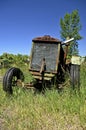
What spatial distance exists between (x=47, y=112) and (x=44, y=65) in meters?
2.18

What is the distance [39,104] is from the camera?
4.86 metres

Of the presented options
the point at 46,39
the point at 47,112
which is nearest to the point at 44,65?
the point at 46,39

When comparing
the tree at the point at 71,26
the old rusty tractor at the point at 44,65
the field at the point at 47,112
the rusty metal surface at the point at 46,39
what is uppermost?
the tree at the point at 71,26

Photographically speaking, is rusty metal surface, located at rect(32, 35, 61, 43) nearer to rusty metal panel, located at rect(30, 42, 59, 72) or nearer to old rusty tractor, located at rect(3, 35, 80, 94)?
old rusty tractor, located at rect(3, 35, 80, 94)

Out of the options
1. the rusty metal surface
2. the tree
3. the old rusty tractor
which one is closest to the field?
the old rusty tractor

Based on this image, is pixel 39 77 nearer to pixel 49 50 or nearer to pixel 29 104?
pixel 49 50

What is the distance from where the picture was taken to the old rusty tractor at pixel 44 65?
20.8 feet

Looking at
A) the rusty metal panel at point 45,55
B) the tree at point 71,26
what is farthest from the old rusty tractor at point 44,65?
the tree at point 71,26

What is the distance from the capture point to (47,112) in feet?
14.6

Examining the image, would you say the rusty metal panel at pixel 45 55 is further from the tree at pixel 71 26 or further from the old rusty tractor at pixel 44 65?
the tree at pixel 71 26

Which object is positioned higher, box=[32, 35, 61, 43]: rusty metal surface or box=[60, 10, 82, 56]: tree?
box=[60, 10, 82, 56]: tree

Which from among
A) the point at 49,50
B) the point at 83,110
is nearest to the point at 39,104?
the point at 83,110

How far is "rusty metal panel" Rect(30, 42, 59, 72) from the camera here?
253 inches

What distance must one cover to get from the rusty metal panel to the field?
1114 millimetres
